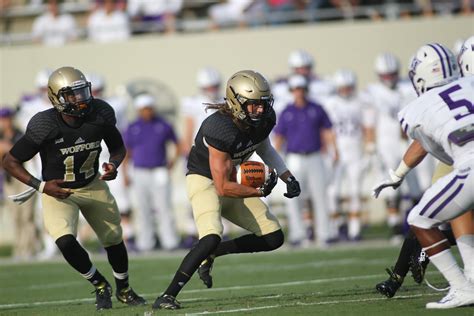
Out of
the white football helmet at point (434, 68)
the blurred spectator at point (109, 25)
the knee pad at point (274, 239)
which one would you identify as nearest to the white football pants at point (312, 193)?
the blurred spectator at point (109, 25)

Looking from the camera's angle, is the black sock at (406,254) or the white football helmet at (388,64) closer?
the black sock at (406,254)

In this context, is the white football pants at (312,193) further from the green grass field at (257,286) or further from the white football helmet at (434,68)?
the white football helmet at (434,68)

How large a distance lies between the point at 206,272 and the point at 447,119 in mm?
2427

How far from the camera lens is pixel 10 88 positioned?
1834cm

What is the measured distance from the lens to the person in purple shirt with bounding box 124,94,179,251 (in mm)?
14352

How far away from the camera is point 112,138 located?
830 cm

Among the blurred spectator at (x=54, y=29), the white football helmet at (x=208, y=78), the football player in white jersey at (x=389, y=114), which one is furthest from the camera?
the blurred spectator at (x=54, y=29)

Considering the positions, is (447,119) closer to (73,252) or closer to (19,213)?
(73,252)

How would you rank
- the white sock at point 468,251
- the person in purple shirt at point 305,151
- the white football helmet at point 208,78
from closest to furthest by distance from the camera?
1. the white sock at point 468,251
2. the person in purple shirt at point 305,151
3. the white football helmet at point 208,78

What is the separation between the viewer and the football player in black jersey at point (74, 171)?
25.9 ft

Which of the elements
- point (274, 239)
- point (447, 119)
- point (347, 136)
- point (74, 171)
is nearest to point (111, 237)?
point (74, 171)

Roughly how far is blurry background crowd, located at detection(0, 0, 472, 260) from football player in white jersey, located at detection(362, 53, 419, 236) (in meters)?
0.02

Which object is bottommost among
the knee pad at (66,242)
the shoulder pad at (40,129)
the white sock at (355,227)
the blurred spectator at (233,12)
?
the white sock at (355,227)

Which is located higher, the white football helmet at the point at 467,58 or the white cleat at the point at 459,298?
the white football helmet at the point at 467,58
